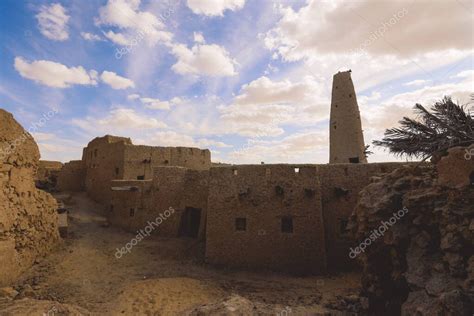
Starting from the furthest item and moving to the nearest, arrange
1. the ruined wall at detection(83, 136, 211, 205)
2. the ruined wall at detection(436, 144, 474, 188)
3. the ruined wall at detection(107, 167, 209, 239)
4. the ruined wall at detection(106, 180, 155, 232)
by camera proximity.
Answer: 1. the ruined wall at detection(83, 136, 211, 205)
2. the ruined wall at detection(106, 180, 155, 232)
3. the ruined wall at detection(107, 167, 209, 239)
4. the ruined wall at detection(436, 144, 474, 188)

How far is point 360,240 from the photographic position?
9312 mm

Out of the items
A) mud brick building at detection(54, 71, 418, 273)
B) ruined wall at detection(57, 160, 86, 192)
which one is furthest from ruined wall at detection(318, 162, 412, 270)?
ruined wall at detection(57, 160, 86, 192)

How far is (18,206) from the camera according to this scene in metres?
12.0

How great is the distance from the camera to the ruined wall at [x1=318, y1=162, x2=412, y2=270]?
1405 cm

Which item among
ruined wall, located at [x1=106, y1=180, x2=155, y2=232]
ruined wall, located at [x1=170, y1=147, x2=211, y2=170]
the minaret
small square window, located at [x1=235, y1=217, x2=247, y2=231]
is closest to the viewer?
small square window, located at [x1=235, y1=217, x2=247, y2=231]

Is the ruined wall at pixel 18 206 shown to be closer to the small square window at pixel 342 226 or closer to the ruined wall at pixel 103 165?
the ruined wall at pixel 103 165

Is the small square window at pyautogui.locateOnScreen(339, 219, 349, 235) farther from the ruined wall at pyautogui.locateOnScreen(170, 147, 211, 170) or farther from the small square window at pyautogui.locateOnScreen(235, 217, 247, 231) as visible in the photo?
the ruined wall at pyautogui.locateOnScreen(170, 147, 211, 170)

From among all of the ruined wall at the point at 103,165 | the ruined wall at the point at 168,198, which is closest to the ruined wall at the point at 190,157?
the ruined wall at the point at 103,165

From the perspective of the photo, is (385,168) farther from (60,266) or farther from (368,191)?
(60,266)

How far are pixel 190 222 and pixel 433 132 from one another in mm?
14126

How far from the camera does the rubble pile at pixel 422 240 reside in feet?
19.7

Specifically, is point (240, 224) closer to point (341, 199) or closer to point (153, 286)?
point (153, 286)

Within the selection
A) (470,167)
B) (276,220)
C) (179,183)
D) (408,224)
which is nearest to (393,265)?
(408,224)

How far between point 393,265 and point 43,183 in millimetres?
28283
